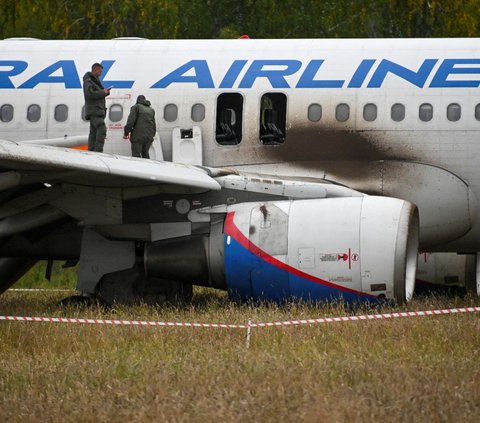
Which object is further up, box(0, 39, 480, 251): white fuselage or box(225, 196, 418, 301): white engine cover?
box(0, 39, 480, 251): white fuselage

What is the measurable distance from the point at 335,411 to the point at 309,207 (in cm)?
702

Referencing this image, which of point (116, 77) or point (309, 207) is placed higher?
point (116, 77)

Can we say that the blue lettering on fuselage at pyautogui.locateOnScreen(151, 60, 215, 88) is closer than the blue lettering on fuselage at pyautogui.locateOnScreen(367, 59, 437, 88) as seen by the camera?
No

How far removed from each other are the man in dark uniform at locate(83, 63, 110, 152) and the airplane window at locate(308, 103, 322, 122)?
114 inches

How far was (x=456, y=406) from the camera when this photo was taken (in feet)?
34.1

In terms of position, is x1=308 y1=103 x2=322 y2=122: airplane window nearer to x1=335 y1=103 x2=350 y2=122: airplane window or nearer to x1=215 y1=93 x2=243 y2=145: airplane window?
x1=335 y1=103 x2=350 y2=122: airplane window

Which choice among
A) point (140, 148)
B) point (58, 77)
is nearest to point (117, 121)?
point (140, 148)

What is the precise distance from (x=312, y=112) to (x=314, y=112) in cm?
3

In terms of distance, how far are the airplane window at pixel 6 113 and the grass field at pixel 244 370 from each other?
4174 millimetres

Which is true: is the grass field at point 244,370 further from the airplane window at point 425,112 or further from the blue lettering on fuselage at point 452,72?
the blue lettering on fuselage at point 452,72

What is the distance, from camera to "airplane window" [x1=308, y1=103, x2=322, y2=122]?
61.4 ft

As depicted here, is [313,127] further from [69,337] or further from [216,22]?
[216,22]

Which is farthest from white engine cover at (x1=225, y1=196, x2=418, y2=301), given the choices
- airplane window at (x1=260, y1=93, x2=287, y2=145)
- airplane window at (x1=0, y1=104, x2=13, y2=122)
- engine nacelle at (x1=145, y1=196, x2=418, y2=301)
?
airplane window at (x1=0, y1=104, x2=13, y2=122)

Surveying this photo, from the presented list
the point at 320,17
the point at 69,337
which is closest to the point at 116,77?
the point at 69,337
